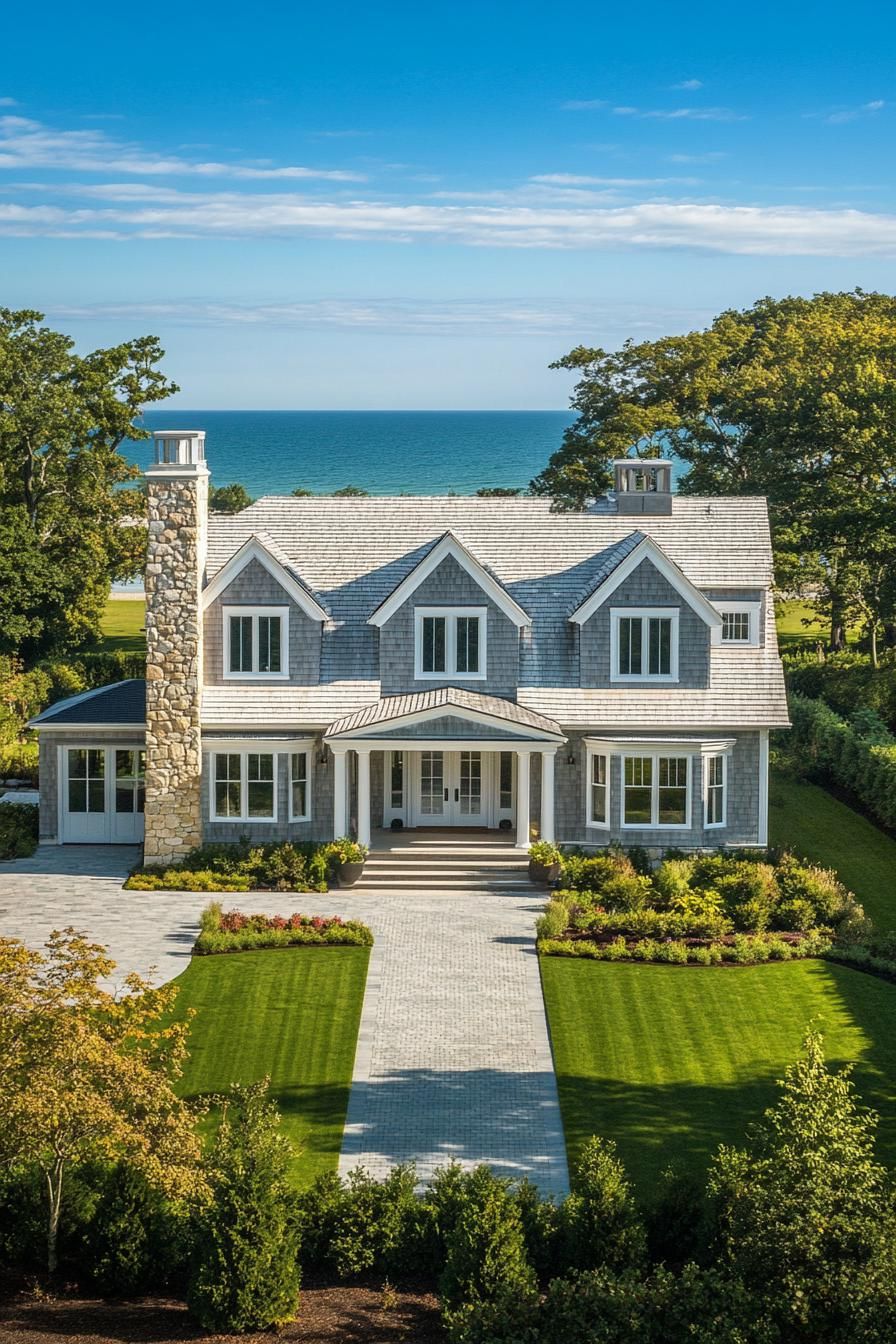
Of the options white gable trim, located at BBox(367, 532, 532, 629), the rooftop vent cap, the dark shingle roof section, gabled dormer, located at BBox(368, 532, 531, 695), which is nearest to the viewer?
the rooftop vent cap

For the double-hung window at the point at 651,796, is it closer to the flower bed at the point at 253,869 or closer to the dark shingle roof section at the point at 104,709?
the flower bed at the point at 253,869

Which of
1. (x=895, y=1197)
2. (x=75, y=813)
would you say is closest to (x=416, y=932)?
(x=75, y=813)

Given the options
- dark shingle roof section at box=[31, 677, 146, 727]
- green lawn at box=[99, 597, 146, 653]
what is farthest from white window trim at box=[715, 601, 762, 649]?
green lawn at box=[99, 597, 146, 653]

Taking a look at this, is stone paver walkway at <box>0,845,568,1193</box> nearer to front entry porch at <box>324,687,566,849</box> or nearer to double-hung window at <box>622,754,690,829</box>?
front entry porch at <box>324,687,566,849</box>

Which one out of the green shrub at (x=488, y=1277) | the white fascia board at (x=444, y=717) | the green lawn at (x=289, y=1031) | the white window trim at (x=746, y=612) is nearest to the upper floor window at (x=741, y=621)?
the white window trim at (x=746, y=612)

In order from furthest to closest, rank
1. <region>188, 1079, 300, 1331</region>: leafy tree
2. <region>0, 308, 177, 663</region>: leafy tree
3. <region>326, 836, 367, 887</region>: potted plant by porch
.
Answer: <region>0, 308, 177, 663</region>: leafy tree, <region>326, 836, 367, 887</region>: potted plant by porch, <region>188, 1079, 300, 1331</region>: leafy tree

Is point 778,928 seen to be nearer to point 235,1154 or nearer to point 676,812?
point 676,812
